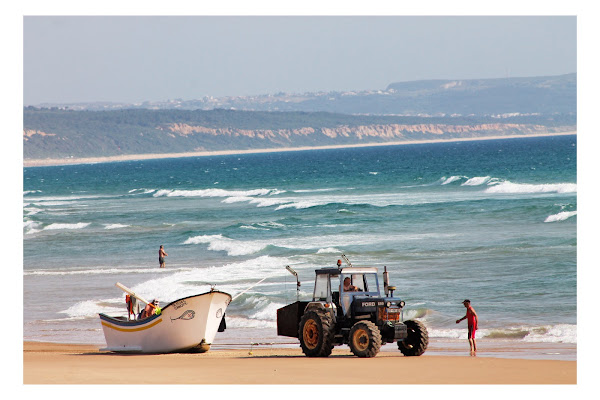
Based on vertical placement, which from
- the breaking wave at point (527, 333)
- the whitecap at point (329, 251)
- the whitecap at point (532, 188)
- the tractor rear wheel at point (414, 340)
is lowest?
the breaking wave at point (527, 333)

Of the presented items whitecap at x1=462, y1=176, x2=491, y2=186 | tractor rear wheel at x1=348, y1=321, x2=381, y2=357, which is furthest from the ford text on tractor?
whitecap at x1=462, y1=176, x2=491, y2=186

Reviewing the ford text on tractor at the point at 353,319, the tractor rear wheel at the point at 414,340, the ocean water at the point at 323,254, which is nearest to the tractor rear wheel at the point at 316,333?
the ford text on tractor at the point at 353,319

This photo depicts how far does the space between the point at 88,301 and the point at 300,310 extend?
12.7 meters

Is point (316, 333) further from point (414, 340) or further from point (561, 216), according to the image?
point (561, 216)

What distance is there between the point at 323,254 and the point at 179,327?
58.4ft

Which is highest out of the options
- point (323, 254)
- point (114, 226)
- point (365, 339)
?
point (114, 226)

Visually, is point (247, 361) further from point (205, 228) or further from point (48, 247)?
point (205, 228)

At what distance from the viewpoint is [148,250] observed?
43.6m

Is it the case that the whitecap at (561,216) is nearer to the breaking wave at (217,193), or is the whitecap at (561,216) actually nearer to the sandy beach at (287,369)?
the sandy beach at (287,369)

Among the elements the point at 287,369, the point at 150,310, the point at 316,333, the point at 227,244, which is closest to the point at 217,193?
the point at 227,244

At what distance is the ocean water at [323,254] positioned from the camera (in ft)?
79.5

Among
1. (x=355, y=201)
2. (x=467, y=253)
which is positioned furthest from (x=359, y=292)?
(x=355, y=201)

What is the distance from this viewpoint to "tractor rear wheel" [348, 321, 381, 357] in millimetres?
16844

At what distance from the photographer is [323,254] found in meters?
36.5
